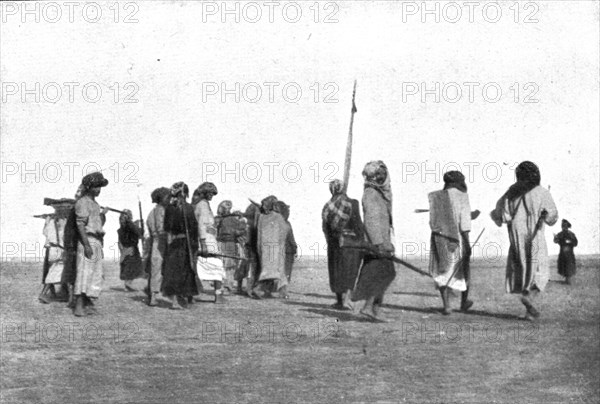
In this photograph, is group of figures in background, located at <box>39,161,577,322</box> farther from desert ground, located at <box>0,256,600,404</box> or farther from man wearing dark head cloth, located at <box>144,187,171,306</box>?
desert ground, located at <box>0,256,600,404</box>

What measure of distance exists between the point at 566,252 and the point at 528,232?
8.82m

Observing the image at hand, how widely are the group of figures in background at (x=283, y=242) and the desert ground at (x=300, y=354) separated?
0.41 m

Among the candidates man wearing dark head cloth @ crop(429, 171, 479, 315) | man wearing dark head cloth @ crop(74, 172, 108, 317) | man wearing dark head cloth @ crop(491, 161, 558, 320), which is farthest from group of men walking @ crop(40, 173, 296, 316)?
man wearing dark head cloth @ crop(491, 161, 558, 320)

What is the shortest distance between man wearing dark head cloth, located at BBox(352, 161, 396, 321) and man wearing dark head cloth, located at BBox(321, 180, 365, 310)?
1502 mm

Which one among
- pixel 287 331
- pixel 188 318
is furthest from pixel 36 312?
pixel 287 331

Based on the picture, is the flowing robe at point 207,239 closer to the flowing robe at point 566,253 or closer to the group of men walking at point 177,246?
the group of men walking at point 177,246

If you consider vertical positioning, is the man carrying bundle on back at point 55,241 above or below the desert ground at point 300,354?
above

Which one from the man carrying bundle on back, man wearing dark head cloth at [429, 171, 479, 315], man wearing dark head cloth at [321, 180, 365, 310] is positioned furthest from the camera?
the man carrying bundle on back

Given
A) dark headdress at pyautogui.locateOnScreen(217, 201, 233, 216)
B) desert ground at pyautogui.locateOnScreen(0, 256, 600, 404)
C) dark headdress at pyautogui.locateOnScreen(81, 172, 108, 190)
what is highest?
dark headdress at pyautogui.locateOnScreen(81, 172, 108, 190)

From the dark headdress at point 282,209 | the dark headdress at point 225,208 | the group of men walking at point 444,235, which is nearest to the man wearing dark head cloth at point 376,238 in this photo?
the group of men walking at point 444,235

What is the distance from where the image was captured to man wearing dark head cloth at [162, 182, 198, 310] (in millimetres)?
15547

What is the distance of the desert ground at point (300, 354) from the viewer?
31.7 feet

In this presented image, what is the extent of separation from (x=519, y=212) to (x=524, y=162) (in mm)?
592

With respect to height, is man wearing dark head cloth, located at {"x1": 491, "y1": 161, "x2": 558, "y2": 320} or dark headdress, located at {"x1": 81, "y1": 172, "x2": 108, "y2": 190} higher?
dark headdress, located at {"x1": 81, "y1": 172, "x2": 108, "y2": 190}
